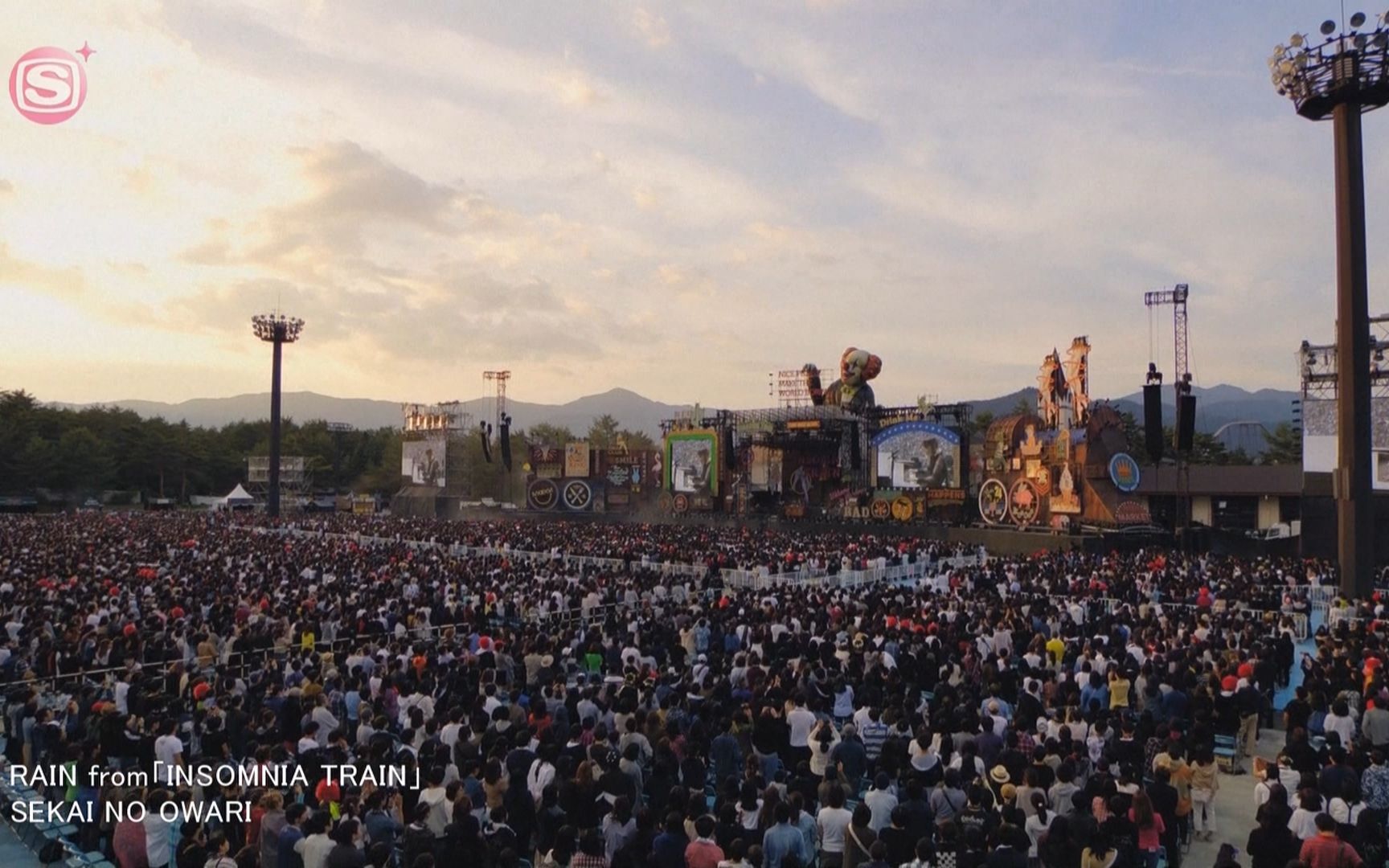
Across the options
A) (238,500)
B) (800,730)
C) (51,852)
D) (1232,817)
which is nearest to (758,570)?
(800,730)

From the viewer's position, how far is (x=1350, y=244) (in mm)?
22719

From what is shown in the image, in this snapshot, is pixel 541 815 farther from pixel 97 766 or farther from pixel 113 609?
pixel 113 609

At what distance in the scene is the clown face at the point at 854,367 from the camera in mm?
48406

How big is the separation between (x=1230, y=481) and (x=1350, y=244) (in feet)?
54.1

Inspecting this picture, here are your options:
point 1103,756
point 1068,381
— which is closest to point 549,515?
point 1068,381

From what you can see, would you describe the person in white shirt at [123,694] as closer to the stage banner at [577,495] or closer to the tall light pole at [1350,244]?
the tall light pole at [1350,244]

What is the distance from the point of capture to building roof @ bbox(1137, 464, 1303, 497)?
35000 mm

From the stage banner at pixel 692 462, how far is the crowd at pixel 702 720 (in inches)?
1182

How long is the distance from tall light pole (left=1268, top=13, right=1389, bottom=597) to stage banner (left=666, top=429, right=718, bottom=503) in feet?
104

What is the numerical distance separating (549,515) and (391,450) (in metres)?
35.0

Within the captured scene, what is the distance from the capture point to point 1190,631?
1366 cm

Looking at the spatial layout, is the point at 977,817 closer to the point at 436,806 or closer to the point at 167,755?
the point at 436,806

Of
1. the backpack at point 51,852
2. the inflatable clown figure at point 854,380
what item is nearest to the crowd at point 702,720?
the backpack at point 51,852

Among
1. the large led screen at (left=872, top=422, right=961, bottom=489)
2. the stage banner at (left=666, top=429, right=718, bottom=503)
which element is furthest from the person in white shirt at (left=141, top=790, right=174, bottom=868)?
the stage banner at (left=666, top=429, right=718, bottom=503)
